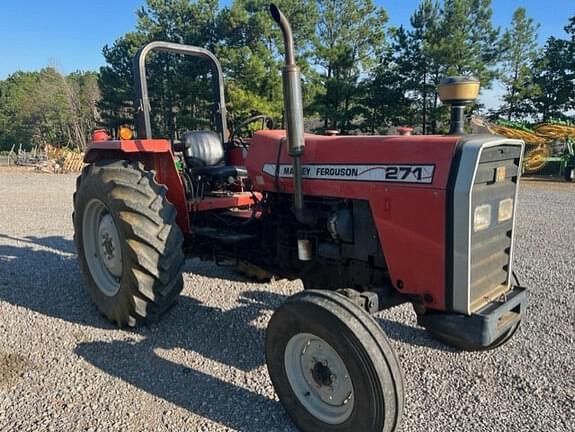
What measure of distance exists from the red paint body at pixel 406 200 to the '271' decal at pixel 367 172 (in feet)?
0.08

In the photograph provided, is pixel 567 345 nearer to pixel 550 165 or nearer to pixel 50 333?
pixel 50 333

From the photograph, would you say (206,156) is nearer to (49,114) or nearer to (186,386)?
(186,386)

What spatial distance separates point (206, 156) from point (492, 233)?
2.56 metres

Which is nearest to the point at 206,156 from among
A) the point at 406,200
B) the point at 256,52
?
the point at 406,200

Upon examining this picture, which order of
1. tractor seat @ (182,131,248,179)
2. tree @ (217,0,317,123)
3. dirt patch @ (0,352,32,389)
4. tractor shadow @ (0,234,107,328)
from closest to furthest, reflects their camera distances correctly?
dirt patch @ (0,352,32,389)
tractor shadow @ (0,234,107,328)
tractor seat @ (182,131,248,179)
tree @ (217,0,317,123)

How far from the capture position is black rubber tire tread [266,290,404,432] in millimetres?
1992

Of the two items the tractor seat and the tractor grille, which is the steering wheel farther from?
Result: the tractor grille

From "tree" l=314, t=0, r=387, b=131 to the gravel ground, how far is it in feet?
62.4

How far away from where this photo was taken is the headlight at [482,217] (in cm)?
223

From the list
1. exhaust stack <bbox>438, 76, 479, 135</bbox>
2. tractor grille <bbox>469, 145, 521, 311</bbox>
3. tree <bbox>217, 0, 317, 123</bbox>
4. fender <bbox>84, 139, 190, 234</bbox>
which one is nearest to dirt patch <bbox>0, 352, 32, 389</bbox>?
fender <bbox>84, 139, 190, 234</bbox>

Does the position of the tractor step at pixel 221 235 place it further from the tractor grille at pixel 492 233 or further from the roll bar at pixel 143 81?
the tractor grille at pixel 492 233

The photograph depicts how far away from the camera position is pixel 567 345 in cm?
314

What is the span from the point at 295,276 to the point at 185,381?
1.01 metres

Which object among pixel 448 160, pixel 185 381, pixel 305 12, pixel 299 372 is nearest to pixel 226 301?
pixel 185 381
